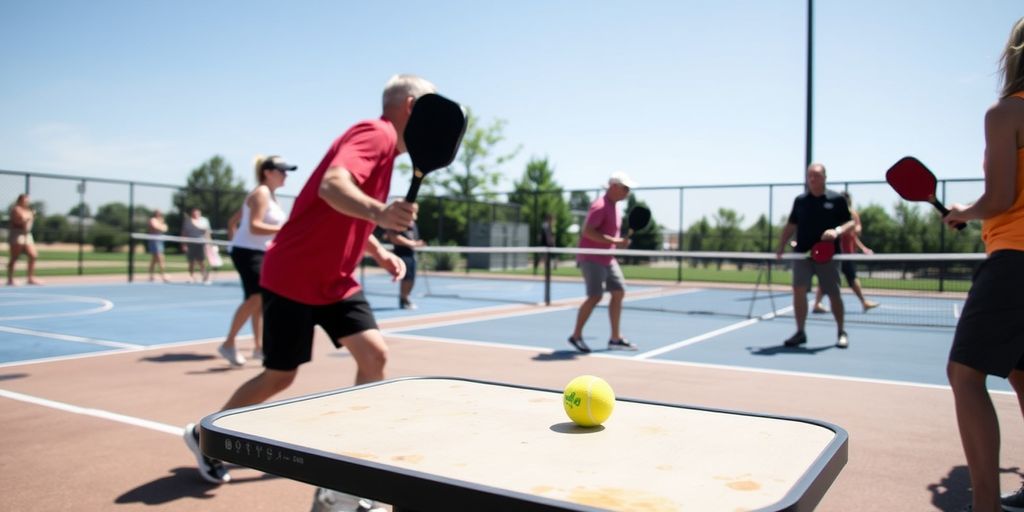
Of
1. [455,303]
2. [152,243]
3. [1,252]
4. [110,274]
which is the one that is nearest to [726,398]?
[455,303]

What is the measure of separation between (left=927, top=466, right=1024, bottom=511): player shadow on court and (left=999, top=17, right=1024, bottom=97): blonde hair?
1.84 meters

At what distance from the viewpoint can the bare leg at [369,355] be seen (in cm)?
341

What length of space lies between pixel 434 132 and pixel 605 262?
17.4 feet

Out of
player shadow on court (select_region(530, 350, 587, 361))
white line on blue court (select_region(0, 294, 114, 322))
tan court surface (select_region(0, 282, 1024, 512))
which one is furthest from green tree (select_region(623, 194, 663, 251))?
tan court surface (select_region(0, 282, 1024, 512))

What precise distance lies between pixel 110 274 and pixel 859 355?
20.8 metres

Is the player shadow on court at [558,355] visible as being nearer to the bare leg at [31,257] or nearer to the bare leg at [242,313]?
the bare leg at [242,313]

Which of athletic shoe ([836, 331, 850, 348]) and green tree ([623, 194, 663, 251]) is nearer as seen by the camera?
athletic shoe ([836, 331, 850, 348])

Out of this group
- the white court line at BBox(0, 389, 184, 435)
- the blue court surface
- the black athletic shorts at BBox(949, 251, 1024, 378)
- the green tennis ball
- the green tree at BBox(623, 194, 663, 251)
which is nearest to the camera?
the green tennis ball

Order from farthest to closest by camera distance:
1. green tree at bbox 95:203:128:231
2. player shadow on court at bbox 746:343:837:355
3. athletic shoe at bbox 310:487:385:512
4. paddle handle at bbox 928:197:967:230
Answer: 1. green tree at bbox 95:203:128:231
2. player shadow on court at bbox 746:343:837:355
3. paddle handle at bbox 928:197:967:230
4. athletic shoe at bbox 310:487:385:512

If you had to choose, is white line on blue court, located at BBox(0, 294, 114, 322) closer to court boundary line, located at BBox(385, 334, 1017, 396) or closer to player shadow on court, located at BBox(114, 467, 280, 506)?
court boundary line, located at BBox(385, 334, 1017, 396)

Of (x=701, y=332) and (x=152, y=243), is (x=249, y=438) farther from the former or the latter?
(x=152, y=243)

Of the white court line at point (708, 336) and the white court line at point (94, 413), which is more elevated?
the white court line at point (708, 336)

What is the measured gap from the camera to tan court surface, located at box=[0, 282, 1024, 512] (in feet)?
11.3

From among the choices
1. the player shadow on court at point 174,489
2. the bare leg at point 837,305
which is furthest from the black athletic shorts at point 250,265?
the bare leg at point 837,305
